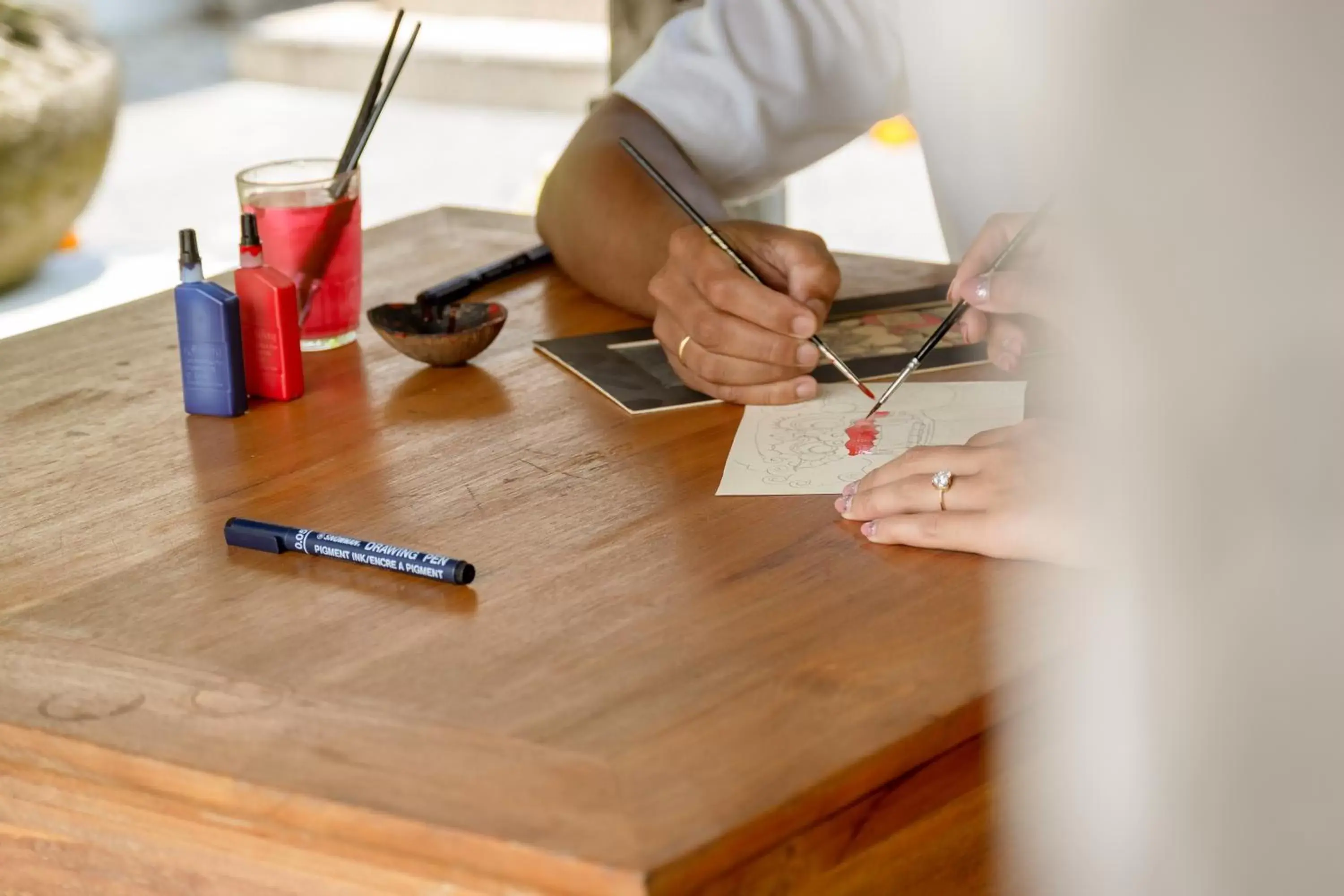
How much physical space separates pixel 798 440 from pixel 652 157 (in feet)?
1.88

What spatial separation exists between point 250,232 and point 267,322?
0.07 metres

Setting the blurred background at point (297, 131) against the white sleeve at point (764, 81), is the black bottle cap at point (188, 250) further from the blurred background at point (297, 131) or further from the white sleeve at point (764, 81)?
the blurred background at point (297, 131)

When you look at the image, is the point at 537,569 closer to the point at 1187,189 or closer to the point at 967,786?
the point at 967,786

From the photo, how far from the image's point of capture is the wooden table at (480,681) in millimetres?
685

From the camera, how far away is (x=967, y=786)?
796mm

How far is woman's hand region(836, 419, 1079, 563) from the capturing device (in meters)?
0.90

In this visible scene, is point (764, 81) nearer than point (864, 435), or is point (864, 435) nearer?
point (864, 435)

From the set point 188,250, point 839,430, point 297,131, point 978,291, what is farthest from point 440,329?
point 297,131

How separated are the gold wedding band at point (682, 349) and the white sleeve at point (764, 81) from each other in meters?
0.48

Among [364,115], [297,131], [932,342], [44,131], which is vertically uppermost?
[364,115]

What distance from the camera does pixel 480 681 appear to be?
2.60 ft

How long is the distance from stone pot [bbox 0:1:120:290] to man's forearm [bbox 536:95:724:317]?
108 inches

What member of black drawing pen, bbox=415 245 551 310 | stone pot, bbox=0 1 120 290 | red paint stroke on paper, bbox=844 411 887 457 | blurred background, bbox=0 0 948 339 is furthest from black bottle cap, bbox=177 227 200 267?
stone pot, bbox=0 1 120 290

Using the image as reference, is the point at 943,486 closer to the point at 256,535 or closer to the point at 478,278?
the point at 256,535
